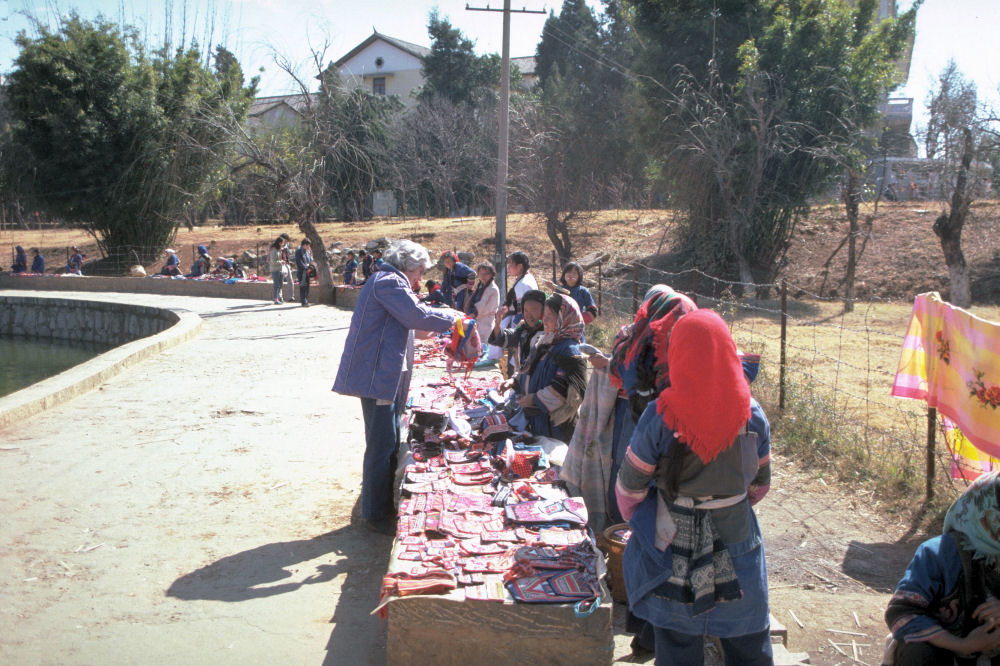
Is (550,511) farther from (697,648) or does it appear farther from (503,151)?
(503,151)

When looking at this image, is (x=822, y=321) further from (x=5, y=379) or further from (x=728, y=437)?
(x=5, y=379)

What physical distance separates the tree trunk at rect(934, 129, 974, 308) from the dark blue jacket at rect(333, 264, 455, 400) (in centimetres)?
1772

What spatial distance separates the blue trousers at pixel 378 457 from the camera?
5.06 meters

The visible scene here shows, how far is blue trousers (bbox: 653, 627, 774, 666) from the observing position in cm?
271

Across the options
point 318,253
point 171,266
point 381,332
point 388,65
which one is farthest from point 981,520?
point 388,65

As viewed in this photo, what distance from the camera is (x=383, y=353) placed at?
4.99 meters

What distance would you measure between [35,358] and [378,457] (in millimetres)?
18544

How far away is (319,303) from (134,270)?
10483 millimetres

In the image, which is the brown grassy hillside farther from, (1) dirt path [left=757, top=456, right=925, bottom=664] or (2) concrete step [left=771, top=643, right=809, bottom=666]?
(2) concrete step [left=771, top=643, right=809, bottom=666]

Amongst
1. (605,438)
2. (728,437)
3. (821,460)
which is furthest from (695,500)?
(821,460)

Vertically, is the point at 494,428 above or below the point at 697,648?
above

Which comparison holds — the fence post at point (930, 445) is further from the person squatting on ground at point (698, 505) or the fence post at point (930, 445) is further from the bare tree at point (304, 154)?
the bare tree at point (304, 154)

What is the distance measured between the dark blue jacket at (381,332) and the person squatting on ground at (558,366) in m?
0.74

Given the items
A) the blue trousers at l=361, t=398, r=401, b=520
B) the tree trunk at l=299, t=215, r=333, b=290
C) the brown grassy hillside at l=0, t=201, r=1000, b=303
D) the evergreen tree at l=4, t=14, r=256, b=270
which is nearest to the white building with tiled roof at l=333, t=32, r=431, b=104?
the brown grassy hillside at l=0, t=201, r=1000, b=303
